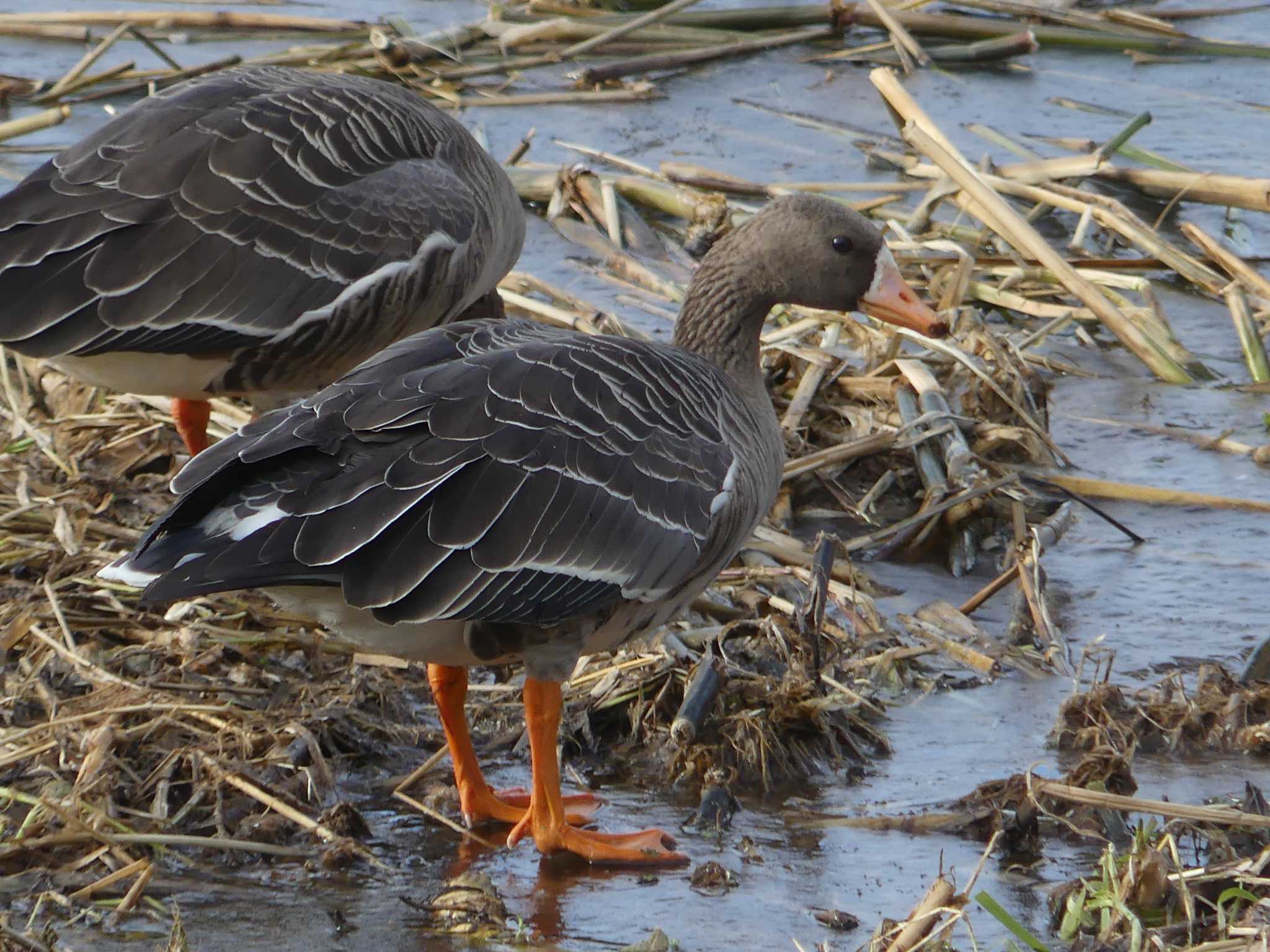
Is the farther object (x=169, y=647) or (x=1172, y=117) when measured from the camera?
(x=1172, y=117)

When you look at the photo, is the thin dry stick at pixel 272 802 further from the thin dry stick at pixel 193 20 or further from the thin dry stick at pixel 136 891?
the thin dry stick at pixel 193 20

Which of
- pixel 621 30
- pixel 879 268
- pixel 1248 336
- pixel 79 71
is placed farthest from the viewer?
pixel 621 30

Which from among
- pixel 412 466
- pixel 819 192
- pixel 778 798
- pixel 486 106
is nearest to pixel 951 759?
pixel 778 798

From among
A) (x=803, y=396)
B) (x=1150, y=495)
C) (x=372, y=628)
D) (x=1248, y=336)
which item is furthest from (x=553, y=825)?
(x=1248, y=336)

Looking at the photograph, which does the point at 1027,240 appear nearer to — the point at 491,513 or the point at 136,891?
the point at 491,513

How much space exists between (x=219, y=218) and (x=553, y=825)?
8.42 ft

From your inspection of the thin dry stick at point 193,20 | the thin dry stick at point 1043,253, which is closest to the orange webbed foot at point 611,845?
the thin dry stick at point 1043,253

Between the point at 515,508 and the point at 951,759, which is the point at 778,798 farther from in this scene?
the point at 515,508

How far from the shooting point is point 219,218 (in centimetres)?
576

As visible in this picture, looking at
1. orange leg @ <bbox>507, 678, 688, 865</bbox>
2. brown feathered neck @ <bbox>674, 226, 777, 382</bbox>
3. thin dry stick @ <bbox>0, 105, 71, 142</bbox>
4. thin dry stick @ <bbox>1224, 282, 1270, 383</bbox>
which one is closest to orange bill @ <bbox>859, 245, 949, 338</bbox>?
brown feathered neck @ <bbox>674, 226, 777, 382</bbox>

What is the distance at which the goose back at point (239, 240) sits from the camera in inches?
218

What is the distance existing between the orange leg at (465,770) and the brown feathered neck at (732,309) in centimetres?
134

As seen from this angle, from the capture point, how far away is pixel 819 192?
876cm

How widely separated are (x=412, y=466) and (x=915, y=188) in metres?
5.24
